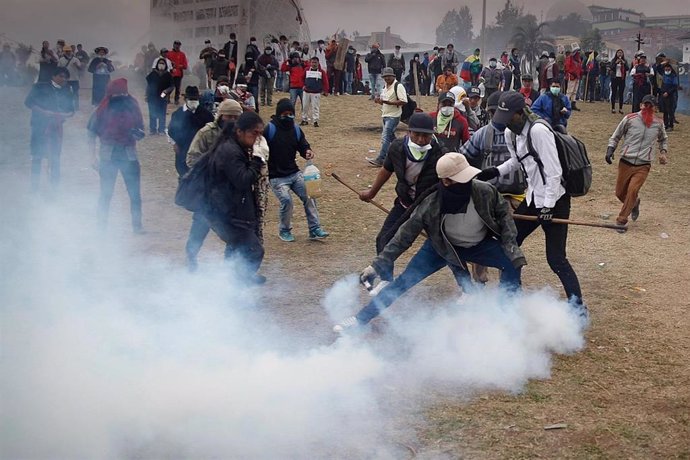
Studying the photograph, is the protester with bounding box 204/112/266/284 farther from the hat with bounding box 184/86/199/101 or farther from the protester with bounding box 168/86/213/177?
the hat with bounding box 184/86/199/101

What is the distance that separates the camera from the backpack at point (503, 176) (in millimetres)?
6480

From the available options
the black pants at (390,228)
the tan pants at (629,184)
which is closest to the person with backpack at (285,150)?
the black pants at (390,228)

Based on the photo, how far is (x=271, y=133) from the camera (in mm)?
8492

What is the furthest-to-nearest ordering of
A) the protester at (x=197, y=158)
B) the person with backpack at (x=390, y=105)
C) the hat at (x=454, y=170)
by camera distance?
the person with backpack at (x=390, y=105) → the protester at (x=197, y=158) → the hat at (x=454, y=170)

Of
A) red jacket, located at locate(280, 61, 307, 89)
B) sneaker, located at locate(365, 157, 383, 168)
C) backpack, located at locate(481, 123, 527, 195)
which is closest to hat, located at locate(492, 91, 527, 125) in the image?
backpack, located at locate(481, 123, 527, 195)

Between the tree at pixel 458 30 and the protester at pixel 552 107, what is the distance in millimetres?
60630

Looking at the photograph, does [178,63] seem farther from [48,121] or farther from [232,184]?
[232,184]

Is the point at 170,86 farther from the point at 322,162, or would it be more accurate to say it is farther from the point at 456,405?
the point at 456,405

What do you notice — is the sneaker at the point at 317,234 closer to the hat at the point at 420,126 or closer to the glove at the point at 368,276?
the hat at the point at 420,126

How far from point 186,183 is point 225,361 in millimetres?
1882

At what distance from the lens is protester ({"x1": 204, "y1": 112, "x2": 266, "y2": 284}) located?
20.5ft

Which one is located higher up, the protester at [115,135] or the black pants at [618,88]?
the black pants at [618,88]

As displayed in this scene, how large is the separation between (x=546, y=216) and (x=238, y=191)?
2490 mm

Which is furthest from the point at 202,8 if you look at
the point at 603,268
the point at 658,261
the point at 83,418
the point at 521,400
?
the point at 658,261
